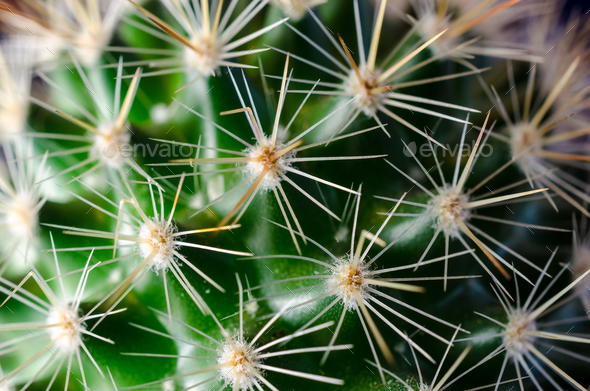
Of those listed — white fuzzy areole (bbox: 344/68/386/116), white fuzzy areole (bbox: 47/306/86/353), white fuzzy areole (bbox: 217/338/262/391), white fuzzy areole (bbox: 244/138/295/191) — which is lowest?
white fuzzy areole (bbox: 217/338/262/391)

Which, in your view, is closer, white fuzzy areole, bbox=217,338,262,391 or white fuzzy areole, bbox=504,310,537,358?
white fuzzy areole, bbox=217,338,262,391

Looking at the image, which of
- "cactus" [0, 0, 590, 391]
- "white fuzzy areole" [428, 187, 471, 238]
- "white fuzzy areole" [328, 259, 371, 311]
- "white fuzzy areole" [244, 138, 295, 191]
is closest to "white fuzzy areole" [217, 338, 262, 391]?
"cactus" [0, 0, 590, 391]

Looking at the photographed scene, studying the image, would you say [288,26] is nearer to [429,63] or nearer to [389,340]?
[429,63]

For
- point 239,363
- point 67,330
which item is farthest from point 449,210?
point 67,330

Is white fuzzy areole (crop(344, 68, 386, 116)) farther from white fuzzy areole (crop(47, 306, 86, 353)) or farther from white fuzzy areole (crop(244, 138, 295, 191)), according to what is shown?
white fuzzy areole (crop(47, 306, 86, 353))

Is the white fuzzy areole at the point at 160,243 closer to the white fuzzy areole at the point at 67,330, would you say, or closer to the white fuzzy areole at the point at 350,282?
the white fuzzy areole at the point at 67,330

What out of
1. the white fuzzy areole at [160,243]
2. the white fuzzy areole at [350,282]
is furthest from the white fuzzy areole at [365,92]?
the white fuzzy areole at [160,243]

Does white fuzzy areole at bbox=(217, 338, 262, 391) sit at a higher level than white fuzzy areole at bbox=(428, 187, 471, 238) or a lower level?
lower

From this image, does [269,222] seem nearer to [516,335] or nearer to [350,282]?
[350,282]
